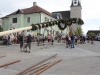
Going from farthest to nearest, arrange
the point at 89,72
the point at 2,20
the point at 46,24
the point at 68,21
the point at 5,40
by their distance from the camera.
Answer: the point at 2,20, the point at 5,40, the point at 68,21, the point at 46,24, the point at 89,72

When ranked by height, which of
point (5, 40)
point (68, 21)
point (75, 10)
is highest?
point (75, 10)

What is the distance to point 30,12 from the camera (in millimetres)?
44531

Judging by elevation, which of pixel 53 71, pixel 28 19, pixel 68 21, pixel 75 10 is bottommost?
pixel 53 71

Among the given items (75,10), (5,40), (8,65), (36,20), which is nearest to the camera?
(8,65)

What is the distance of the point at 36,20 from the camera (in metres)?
43.8

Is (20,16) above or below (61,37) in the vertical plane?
above

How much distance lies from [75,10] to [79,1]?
465cm

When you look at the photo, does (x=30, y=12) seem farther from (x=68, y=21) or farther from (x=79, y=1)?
(x=79, y=1)

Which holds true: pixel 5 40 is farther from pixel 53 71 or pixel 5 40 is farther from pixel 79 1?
pixel 79 1

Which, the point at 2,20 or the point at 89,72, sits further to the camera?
the point at 2,20

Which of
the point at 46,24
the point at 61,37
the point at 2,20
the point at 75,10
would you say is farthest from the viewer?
the point at 75,10

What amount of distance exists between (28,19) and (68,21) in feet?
86.5

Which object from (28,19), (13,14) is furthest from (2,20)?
(28,19)

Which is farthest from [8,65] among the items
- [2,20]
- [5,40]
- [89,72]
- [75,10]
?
[75,10]
